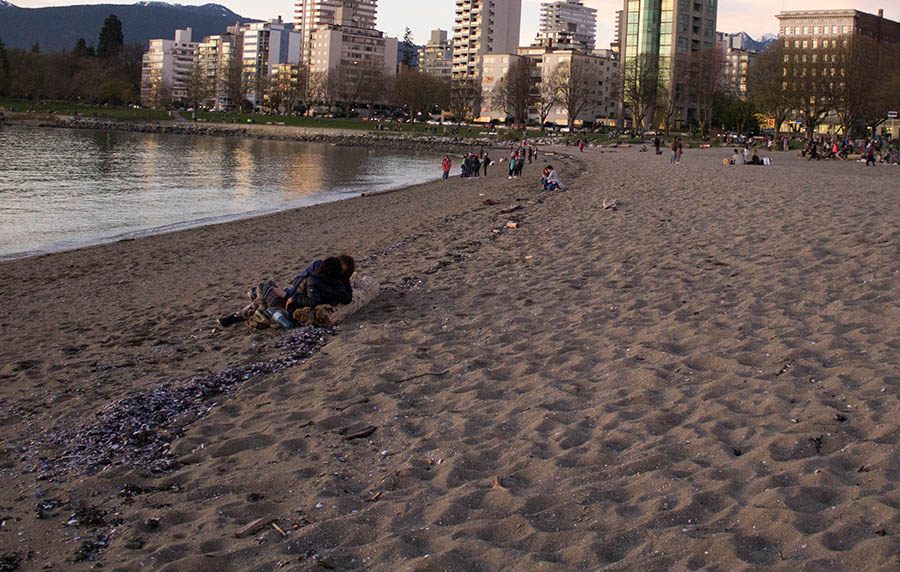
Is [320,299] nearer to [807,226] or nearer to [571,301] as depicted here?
[571,301]

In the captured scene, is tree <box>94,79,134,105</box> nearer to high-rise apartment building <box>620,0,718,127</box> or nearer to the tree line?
the tree line

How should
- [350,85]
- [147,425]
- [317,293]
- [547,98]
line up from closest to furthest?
Result: [147,425] < [317,293] < [547,98] < [350,85]

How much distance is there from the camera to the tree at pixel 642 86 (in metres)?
94.4

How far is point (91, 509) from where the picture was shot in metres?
4.59

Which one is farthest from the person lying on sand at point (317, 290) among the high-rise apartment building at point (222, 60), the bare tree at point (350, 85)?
the high-rise apartment building at point (222, 60)

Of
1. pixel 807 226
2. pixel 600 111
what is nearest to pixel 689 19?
pixel 600 111

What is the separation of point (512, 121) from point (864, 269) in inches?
5059

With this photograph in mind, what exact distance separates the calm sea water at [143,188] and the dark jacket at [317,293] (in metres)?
11.0

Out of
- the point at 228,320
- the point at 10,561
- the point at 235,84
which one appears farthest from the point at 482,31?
the point at 10,561

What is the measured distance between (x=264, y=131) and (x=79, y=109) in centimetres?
4035

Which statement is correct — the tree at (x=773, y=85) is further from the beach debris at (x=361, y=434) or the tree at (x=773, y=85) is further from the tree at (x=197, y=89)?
the tree at (x=197, y=89)

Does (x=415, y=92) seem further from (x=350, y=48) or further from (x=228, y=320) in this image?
(x=228, y=320)

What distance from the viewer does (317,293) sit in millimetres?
8641

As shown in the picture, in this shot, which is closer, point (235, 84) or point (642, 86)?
point (642, 86)
